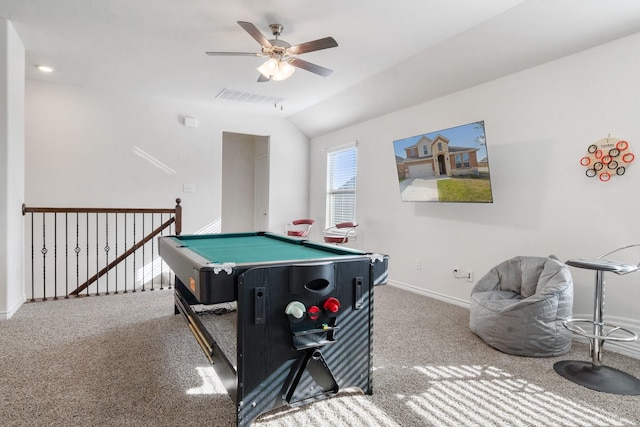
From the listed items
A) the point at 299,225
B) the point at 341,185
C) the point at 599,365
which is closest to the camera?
the point at 599,365

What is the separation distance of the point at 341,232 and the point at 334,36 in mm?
3111

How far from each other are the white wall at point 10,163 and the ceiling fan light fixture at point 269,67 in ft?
7.15

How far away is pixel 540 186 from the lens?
10.2 ft

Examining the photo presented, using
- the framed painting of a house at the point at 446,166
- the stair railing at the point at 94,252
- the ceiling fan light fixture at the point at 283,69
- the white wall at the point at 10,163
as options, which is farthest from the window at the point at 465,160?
the white wall at the point at 10,163

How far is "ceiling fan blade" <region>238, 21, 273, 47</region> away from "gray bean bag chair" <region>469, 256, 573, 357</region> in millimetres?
2633

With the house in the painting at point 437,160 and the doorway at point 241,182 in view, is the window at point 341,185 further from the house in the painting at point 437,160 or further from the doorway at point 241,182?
the doorway at point 241,182

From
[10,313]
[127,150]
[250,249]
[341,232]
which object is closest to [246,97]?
[127,150]

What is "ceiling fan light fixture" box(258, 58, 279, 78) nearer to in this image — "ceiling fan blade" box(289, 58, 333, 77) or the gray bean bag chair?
"ceiling fan blade" box(289, 58, 333, 77)

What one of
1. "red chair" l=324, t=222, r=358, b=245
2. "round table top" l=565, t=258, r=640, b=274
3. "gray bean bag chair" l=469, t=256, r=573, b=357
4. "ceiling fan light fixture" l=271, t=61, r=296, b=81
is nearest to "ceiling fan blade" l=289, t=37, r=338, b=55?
"ceiling fan light fixture" l=271, t=61, r=296, b=81

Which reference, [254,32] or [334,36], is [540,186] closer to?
[334,36]

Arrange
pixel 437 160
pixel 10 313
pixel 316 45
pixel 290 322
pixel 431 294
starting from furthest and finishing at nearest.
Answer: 1. pixel 431 294
2. pixel 437 160
3. pixel 10 313
4. pixel 316 45
5. pixel 290 322

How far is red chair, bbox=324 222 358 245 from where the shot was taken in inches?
194

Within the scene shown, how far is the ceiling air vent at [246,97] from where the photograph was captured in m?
4.89

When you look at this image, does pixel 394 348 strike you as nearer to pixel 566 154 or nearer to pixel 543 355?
pixel 543 355
